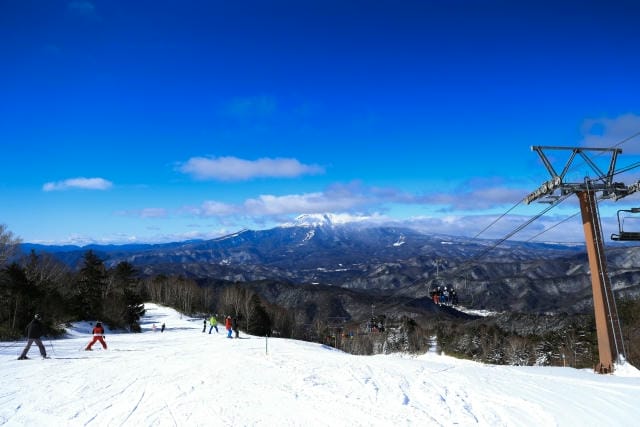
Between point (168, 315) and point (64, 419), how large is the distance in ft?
225

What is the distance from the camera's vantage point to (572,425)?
929cm

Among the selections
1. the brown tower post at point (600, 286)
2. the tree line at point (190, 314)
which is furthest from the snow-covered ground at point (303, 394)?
the tree line at point (190, 314)

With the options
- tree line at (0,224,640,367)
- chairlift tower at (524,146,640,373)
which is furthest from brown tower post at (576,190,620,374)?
tree line at (0,224,640,367)

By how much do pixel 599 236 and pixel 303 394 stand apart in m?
13.3

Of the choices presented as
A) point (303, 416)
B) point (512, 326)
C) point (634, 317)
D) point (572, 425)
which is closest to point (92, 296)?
point (303, 416)

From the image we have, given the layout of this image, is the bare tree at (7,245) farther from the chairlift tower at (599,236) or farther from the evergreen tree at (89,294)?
the chairlift tower at (599,236)

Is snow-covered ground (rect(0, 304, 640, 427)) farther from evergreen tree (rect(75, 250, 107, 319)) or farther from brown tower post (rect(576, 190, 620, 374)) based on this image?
evergreen tree (rect(75, 250, 107, 319))

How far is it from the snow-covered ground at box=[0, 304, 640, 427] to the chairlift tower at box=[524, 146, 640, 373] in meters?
0.96

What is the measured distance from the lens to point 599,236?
55.7 feet

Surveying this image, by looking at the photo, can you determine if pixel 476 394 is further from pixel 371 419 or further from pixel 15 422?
pixel 15 422

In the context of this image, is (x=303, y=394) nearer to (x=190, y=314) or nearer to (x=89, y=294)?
(x=89, y=294)

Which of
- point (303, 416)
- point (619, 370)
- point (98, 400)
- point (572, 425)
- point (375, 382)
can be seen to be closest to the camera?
point (572, 425)

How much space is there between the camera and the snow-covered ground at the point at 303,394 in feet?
31.9

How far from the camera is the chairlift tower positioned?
53.0 feet
